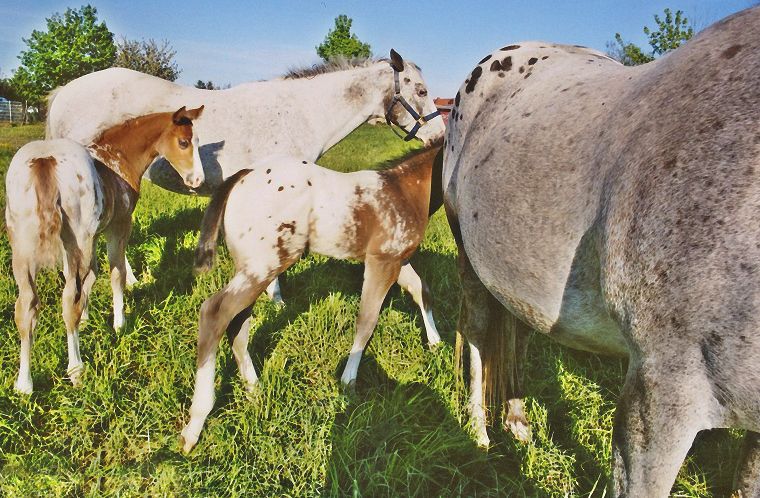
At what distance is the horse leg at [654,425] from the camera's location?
1.21 m

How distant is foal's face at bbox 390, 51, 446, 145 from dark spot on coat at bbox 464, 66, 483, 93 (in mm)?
2502

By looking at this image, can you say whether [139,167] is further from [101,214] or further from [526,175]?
[526,175]

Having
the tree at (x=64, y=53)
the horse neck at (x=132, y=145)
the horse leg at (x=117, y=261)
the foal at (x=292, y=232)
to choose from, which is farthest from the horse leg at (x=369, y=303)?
the tree at (x=64, y=53)

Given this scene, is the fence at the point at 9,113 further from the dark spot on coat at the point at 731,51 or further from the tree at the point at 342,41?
the dark spot on coat at the point at 731,51

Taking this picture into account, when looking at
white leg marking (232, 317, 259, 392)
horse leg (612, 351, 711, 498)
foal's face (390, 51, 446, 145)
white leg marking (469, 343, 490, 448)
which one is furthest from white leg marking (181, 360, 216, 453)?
foal's face (390, 51, 446, 145)

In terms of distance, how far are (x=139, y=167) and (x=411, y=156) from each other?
7.44 feet

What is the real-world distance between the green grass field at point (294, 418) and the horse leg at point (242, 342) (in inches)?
2.8

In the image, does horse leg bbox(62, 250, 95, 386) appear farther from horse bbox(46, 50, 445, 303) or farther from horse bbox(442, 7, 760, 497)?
horse bbox(442, 7, 760, 497)

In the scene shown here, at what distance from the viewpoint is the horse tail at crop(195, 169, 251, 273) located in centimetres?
299

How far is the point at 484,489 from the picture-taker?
2.46 metres

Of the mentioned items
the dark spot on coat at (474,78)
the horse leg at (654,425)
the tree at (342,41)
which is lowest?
the horse leg at (654,425)

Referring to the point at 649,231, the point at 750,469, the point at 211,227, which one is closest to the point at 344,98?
the point at 211,227

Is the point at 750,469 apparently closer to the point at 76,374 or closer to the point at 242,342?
the point at 242,342

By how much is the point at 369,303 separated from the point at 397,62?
2936mm
